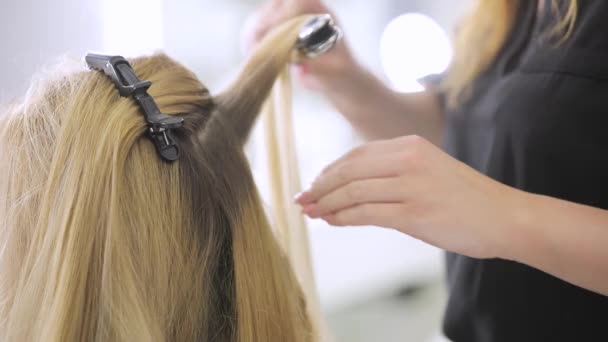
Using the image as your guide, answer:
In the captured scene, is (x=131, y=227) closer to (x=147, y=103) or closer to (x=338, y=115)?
(x=147, y=103)

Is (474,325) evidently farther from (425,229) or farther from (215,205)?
(215,205)

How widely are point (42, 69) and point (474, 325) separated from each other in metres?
0.63

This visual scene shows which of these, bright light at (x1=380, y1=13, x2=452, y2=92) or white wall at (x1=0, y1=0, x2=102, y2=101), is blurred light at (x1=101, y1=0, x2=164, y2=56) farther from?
bright light at (x1=380, y1=13, x2=452, y2=92)

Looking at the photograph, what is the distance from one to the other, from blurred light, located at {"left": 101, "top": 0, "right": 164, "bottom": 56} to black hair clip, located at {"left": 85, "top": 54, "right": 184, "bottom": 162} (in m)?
0.20

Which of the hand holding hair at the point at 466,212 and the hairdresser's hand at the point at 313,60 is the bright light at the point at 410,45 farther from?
the hand holding hair at the point at 466,212

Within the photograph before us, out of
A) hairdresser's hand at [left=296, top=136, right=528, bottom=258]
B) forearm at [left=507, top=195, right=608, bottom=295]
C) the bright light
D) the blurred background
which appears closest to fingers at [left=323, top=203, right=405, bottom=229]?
hairdresser's hand at [left=296, top=136, right=528, bottom=258]

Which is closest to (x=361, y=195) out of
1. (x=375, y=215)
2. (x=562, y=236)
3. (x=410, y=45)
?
(x=375, y=215)

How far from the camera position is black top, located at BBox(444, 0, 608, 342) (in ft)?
2.67

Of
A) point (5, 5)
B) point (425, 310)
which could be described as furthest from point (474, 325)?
point (425, 310)

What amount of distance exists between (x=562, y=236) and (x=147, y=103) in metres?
0.39

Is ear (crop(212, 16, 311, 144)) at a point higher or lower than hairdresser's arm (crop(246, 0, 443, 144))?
higher

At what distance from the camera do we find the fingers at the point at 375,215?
66 cm

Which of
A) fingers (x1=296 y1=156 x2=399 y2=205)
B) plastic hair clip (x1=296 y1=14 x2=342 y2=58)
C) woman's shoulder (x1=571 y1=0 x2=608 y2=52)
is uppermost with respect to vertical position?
plastic hair clip (x1=296 y1=14 x2=342 y2=58)

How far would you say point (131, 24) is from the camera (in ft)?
3.52
